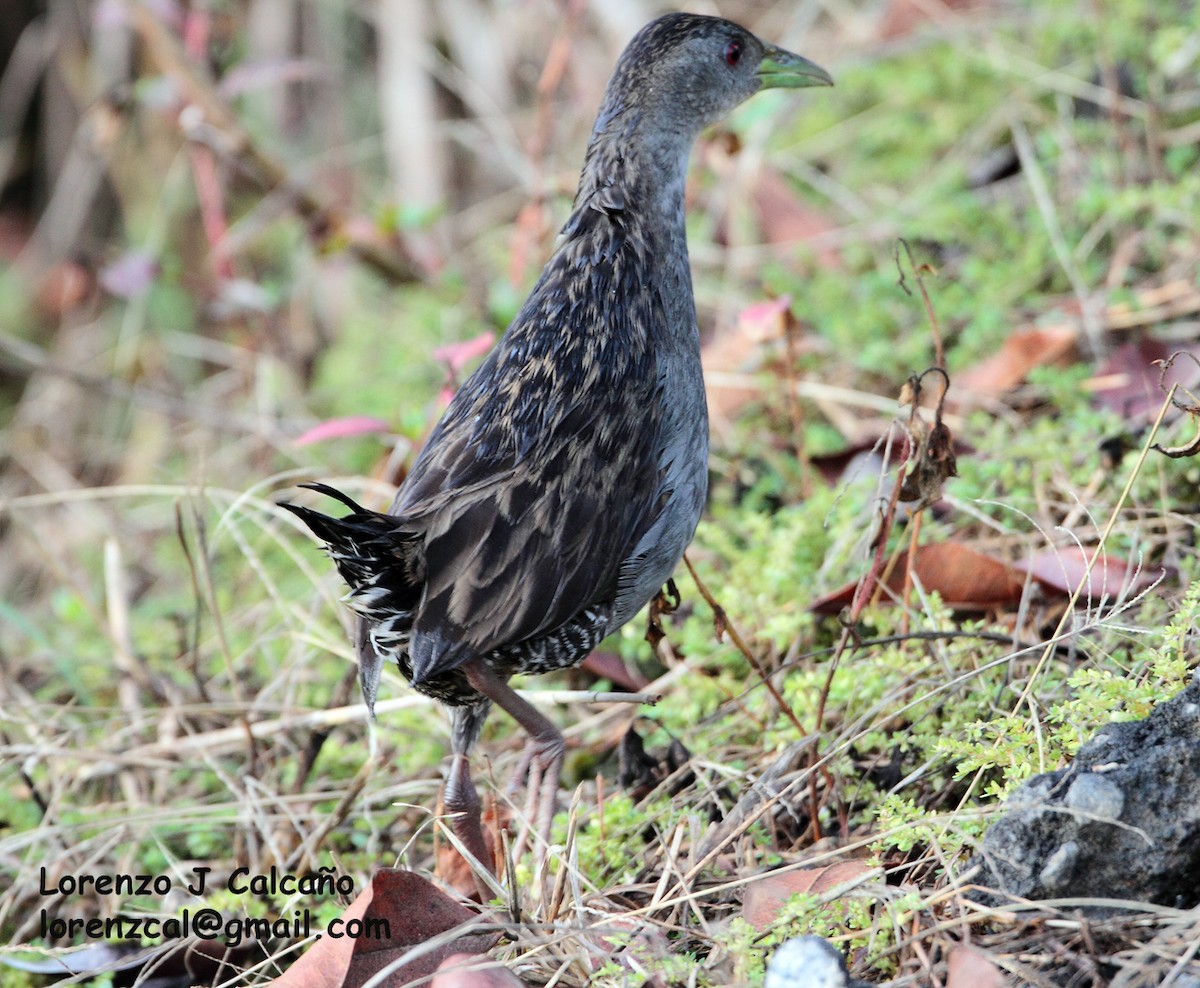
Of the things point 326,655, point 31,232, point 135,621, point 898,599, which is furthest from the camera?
point 31,232

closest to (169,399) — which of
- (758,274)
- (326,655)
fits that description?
(326,655)

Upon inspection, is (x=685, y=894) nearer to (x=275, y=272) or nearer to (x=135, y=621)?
(x=135, y=621)

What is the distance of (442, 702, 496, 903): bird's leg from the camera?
2.79 meters

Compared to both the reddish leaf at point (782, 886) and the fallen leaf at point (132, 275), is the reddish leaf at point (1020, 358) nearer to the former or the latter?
the reddish leaf at point (782, 886)

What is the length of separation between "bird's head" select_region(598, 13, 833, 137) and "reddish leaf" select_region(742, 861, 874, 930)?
1.81 meters

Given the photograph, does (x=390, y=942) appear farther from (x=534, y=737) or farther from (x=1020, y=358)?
(x=1020, y=358)

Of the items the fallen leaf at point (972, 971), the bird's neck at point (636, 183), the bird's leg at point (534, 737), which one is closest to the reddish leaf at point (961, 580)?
the bird's leg at point (534, 737)

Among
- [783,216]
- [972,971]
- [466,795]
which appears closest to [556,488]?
[466,795]

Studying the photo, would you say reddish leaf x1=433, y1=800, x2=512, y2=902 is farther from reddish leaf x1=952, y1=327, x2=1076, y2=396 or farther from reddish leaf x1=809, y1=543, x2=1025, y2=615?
reddish leaf x1=952, y1=327, x2=1076, y2=396

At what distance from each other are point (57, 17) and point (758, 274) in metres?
4.61

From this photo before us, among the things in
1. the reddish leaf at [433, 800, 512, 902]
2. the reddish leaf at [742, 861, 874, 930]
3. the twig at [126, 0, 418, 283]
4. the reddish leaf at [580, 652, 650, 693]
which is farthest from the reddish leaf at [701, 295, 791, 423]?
the reddish leaf at [742, 861, 874, 930]

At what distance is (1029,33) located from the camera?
223 inches

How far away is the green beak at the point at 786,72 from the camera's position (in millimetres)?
3594

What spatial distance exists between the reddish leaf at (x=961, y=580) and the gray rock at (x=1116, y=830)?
Answer: 97 cm
